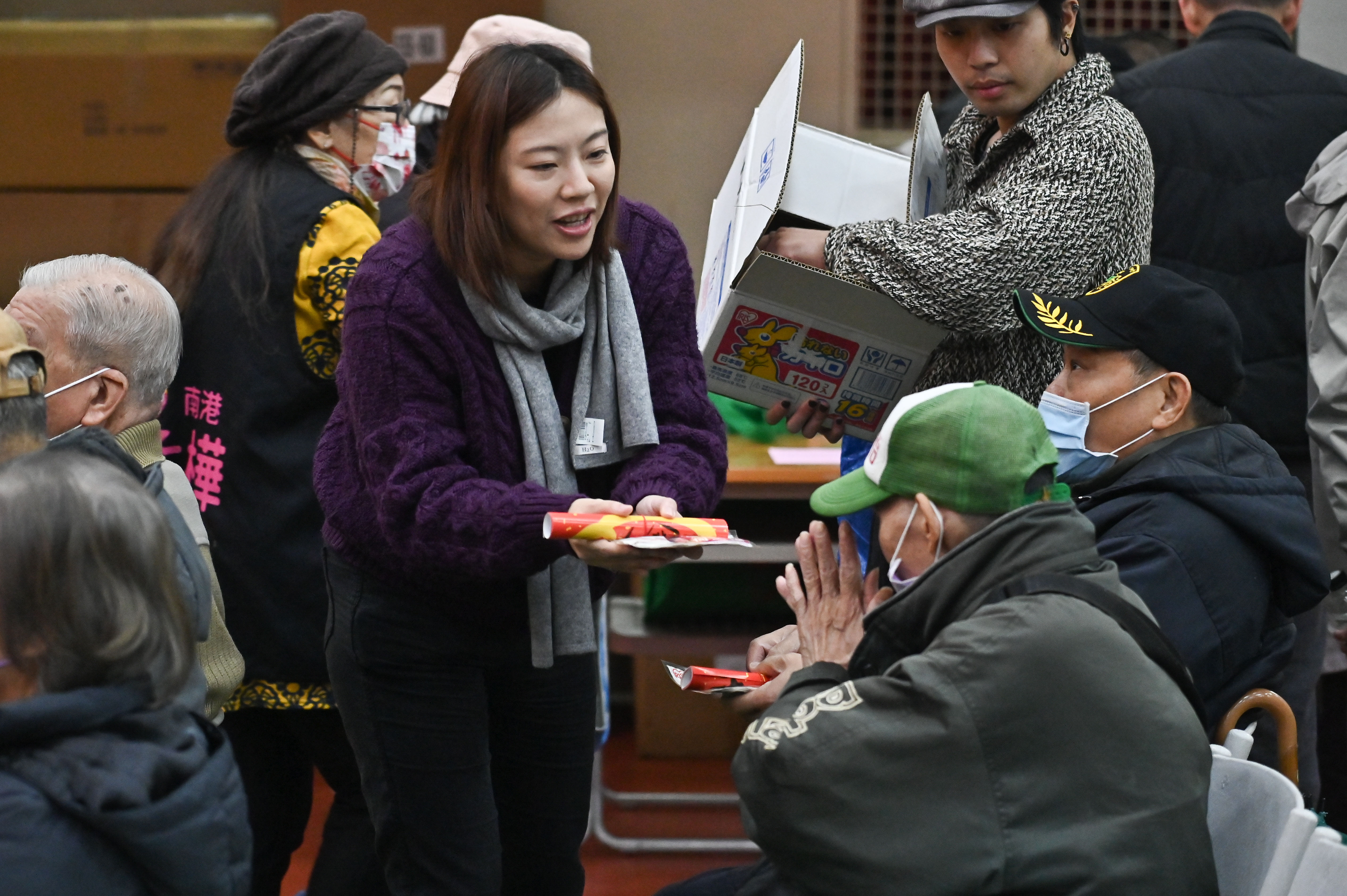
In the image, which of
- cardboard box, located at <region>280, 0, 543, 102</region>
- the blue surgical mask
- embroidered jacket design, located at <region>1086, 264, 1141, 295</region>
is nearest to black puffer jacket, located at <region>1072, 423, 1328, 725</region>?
the blue surgical mask

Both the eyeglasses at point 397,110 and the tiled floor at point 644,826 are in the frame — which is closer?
the eyeglasses at point 397,110

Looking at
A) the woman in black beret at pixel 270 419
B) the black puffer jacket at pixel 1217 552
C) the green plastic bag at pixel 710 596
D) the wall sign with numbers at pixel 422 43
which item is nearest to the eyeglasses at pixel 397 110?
the woman in black beret at pixel 270 419

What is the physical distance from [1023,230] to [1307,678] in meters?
1.02

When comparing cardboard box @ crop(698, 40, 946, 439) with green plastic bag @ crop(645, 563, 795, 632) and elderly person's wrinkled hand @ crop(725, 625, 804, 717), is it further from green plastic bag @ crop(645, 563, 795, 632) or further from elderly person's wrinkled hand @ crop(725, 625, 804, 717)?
green plastic bag @ crop(645, 563, 795, 632)

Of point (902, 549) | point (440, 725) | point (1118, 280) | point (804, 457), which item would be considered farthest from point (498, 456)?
point (804, 457)

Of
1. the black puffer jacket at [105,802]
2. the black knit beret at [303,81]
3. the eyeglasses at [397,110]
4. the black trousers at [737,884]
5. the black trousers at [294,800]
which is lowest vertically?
the black trousers at [294,800]

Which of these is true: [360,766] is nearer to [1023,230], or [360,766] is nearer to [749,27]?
[1023,230]

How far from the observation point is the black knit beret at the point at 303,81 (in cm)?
277

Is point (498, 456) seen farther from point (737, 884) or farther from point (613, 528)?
point (737, 884)

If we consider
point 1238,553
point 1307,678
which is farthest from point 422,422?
point 1307,678

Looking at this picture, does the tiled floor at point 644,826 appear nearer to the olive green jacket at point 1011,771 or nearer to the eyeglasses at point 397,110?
the eyeglasses at point 397,110

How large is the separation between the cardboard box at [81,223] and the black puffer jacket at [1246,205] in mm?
2650

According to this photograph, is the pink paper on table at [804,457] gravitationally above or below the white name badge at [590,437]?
below

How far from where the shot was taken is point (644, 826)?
4.14 meters
